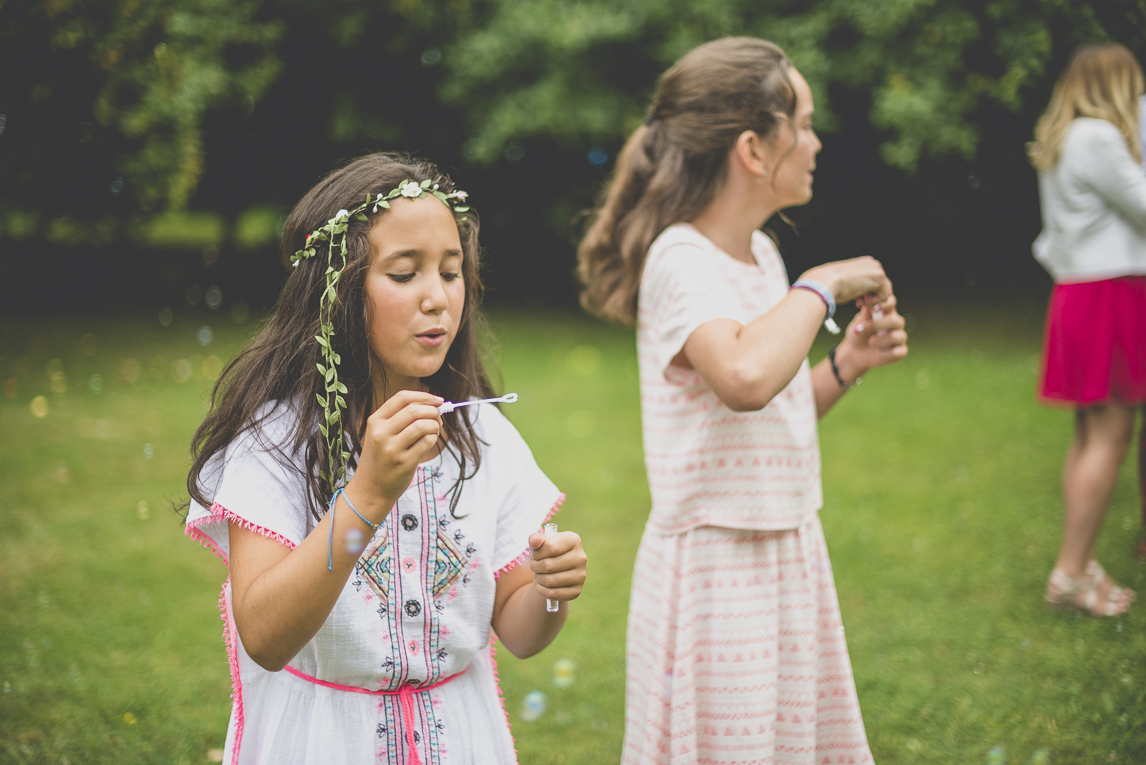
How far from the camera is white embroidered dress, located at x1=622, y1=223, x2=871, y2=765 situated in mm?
1969

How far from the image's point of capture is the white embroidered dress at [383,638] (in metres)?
1.50

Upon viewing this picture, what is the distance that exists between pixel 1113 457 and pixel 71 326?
10699 millimetres

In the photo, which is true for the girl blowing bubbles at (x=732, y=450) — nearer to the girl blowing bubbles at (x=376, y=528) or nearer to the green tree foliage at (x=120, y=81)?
the girl blowing bubbles at (x=376, y=528)

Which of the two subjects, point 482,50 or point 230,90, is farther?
point 230,90

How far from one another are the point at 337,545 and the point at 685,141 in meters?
1.31

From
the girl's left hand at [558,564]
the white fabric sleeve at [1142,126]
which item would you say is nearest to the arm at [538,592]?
the girl's left hand at [558,564]

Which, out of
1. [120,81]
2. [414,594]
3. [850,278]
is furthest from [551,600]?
[120,81]

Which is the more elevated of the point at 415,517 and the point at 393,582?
the point at 415,517

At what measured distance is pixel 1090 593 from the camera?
3.70m

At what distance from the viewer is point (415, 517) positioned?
1.62 m

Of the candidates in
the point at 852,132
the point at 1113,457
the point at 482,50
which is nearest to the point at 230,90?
the point at 482,50

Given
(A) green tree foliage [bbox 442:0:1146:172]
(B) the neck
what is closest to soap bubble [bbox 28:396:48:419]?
(A) green tree foliage [bbox 442:0:1146:172]

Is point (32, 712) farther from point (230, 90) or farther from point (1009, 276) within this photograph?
point (1009, 276)

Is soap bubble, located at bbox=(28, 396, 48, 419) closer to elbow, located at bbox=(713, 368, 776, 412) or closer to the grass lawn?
the grass lawn
